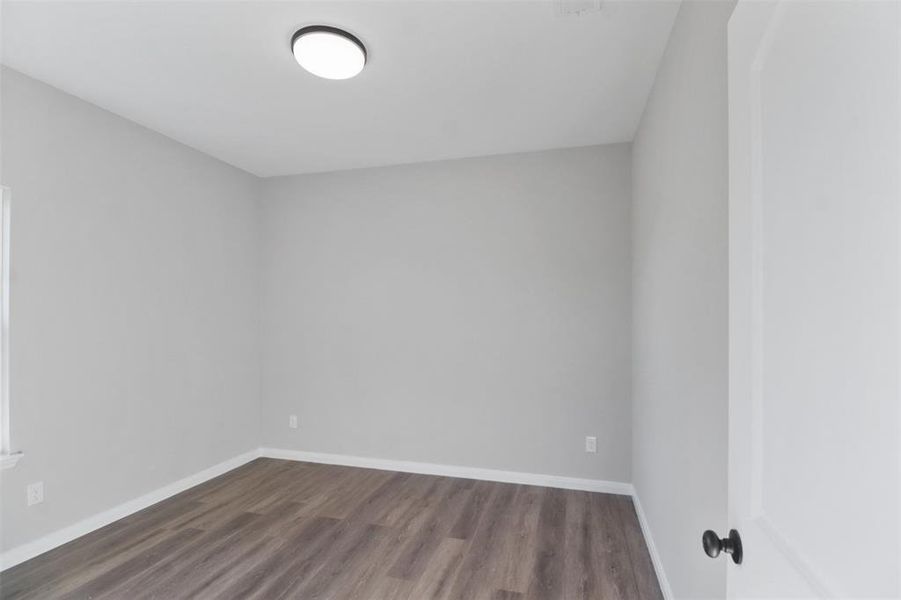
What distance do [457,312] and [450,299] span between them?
0.41 ft

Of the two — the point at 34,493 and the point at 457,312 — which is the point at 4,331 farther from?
the point at 457,312

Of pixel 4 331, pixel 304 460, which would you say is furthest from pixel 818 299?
pixel 304 460

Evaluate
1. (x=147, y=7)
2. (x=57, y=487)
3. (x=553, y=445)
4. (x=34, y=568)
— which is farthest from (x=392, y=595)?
(x=147, y=7)

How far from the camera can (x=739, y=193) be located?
2.67ft

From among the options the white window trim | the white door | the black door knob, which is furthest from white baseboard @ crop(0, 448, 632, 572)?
the white door

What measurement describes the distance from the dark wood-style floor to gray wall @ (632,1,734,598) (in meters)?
0.47

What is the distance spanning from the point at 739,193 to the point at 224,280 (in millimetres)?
3828

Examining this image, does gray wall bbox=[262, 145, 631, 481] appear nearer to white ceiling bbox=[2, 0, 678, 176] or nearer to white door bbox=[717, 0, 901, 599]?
white ceiling bbox=[2, 0, 678, 176]

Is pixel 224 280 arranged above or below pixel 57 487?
above

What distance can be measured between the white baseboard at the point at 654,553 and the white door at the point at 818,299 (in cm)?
148

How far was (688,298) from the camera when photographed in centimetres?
165

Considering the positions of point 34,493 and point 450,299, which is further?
point 450,299

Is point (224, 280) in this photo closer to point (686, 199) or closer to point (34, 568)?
point (34, 568)

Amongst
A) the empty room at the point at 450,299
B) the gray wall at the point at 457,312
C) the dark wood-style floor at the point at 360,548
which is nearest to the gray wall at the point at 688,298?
the empty room at the point at 450,299
